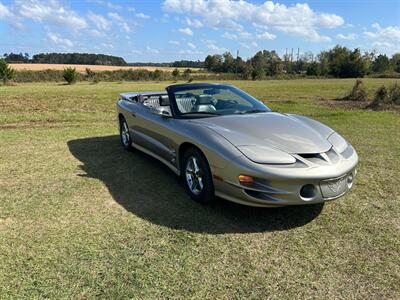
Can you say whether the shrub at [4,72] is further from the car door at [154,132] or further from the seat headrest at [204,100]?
the seat headrest at [204,100]

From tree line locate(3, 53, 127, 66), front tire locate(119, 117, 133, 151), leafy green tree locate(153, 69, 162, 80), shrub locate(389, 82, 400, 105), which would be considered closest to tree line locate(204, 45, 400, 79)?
leafy green tree locate(153, 69, 162, 80)

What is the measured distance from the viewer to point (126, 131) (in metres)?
6.64

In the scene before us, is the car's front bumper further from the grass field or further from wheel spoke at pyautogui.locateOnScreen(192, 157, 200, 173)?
wheel spoke at pyautogui.locateOnScreen(192, 157, 200, 173)

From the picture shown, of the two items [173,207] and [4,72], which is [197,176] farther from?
[4,72]

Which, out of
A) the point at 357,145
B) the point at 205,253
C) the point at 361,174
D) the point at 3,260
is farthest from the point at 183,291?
the point at 357,145

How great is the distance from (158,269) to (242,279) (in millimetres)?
672

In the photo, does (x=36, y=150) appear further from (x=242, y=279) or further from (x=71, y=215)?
(x=242, y=279)

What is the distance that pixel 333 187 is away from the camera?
12.0ft

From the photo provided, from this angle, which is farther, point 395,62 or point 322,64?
point 395,62

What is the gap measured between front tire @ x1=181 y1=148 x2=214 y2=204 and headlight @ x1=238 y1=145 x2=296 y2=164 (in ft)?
1.67

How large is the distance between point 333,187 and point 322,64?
8705 centimetres

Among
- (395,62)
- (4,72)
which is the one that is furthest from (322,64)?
(4,72)

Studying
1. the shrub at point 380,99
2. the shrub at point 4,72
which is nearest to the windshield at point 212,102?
the shrub at point 380,99

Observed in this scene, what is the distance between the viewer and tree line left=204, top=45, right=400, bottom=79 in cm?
7919
